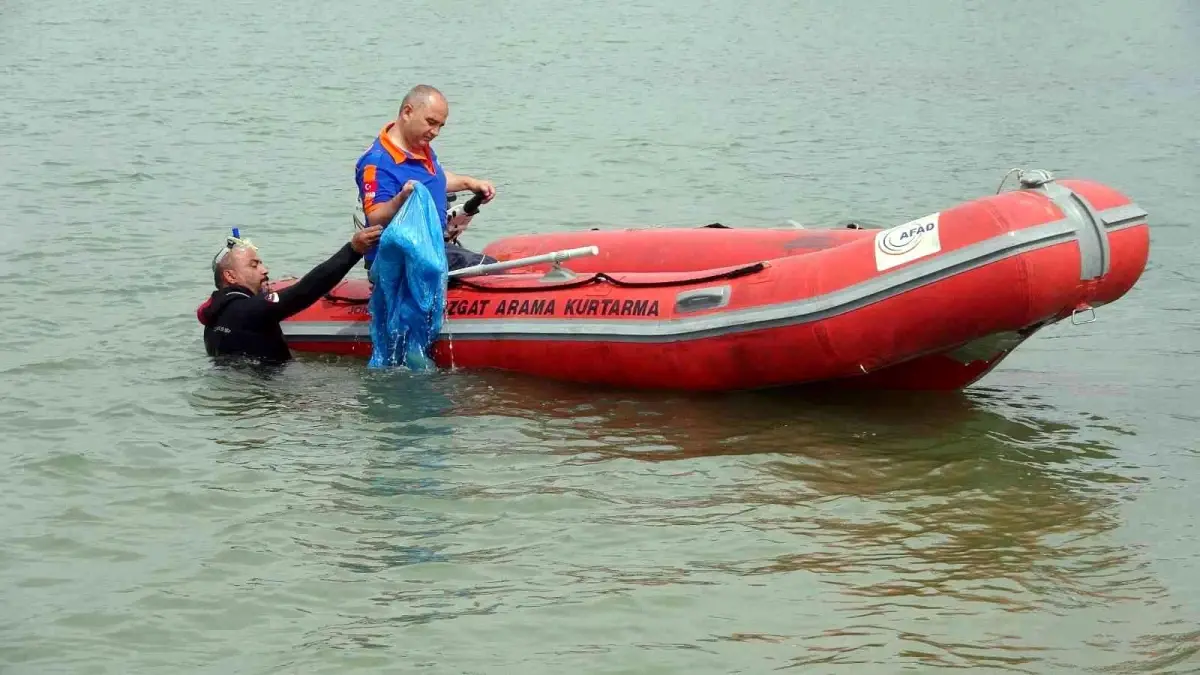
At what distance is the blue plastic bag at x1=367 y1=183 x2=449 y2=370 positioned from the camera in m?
7.19

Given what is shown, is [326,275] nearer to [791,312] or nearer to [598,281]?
[598,281]

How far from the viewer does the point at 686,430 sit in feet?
22.2

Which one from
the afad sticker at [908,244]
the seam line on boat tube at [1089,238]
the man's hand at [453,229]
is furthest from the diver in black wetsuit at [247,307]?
the seam line on boat tube at [1089,238]

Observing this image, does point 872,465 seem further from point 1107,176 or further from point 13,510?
point 1107,176

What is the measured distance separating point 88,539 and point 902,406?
11.5 ft

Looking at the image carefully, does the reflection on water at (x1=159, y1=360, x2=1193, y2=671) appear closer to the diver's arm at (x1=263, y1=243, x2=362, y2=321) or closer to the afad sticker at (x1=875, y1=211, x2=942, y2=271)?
the diver's arm at (x1=263, y1=243, x2=362, y2=321)

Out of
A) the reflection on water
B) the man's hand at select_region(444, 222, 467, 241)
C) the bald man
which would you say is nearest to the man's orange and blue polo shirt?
the bald man

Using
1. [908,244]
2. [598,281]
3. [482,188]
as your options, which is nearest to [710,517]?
[908,244]

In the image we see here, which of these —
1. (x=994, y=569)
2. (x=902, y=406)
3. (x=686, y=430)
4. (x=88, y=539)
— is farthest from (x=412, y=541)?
(x=902, y=406)

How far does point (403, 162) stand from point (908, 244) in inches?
96.1

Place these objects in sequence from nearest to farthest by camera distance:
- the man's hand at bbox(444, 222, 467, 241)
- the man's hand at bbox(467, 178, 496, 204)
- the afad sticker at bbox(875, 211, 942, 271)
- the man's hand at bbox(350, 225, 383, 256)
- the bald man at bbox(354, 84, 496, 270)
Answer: the afad sticker at bbox(875, 211, 942, 271), the man's hand at bbox(350, 225, 383, 256), the bald man at bbox(354, 84, 496, 270), the man's hand at bbox(467, 178, 496, 204), the man's hand at bbox(444, 222, 467, 241)

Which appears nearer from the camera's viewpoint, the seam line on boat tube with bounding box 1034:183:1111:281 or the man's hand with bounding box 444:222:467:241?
the seam line on boat tube with bounding box 1034:183:1111:281

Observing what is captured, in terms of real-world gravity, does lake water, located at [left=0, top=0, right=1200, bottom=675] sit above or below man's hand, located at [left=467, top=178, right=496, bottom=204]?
below

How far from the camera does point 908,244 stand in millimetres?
6406
